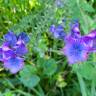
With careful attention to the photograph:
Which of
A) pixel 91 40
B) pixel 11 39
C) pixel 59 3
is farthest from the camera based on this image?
pixel 59 3

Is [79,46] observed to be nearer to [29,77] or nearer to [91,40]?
[91,40]

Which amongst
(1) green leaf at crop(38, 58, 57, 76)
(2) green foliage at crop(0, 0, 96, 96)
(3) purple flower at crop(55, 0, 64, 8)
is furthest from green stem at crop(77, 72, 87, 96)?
(3) purple flower at crop(55, 0, 64, 8)

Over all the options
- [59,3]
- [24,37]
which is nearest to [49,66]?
[24,37]

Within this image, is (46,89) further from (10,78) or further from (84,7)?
(84,7)

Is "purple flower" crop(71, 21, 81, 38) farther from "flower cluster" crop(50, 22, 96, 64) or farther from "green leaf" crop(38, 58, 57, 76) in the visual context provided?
"green leaf" crop(38, 58, 57, 76)

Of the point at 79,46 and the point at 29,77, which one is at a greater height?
the point at 79,46

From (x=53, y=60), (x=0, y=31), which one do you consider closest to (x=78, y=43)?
(x=53, y=60)
